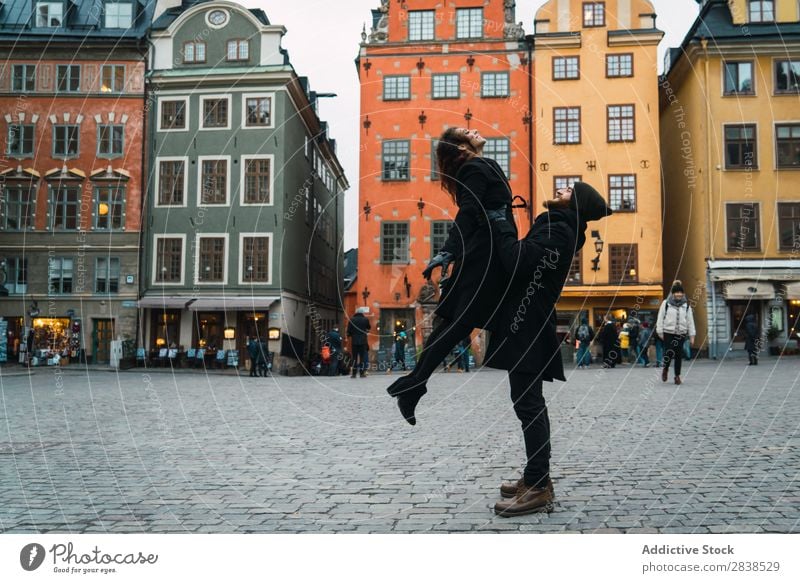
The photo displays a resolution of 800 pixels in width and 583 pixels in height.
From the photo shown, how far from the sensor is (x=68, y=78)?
30406 mm

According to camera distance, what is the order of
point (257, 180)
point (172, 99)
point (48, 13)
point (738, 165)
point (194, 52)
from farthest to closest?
point (48, 13) → point (257, 180) → point (172, 99) → point (738, 165) → point (194, 52)

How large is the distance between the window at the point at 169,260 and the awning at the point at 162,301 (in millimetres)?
945

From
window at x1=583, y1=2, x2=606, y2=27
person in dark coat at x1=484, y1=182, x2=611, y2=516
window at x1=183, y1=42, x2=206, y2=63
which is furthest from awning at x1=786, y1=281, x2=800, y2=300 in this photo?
person in dark coat at x1=484, y1=182, x2=611, y2=516

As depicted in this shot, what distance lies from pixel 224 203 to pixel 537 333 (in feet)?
97.9

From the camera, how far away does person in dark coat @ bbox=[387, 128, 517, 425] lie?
4418mm

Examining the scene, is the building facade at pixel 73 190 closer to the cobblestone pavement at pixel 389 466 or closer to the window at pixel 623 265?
the window at pixel 623 265

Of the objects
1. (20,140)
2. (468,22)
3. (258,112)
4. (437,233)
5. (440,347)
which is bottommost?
(440,347)

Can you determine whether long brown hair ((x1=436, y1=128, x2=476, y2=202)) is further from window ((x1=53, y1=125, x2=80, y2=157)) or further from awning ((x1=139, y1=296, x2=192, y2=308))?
window ((x1=53, y1=125, x2=80, y2=157))

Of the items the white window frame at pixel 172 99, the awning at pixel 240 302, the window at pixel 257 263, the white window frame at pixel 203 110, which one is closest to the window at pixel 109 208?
the white window frame at pixel 172 99

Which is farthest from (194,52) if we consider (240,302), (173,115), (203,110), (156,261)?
(240,302)

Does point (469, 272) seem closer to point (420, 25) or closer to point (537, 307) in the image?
point (537, 307)

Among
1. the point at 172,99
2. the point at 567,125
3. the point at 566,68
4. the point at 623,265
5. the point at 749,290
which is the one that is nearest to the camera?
the point at 749,290

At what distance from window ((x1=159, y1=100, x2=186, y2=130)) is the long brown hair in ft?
94.2

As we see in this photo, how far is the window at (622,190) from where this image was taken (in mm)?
28312
